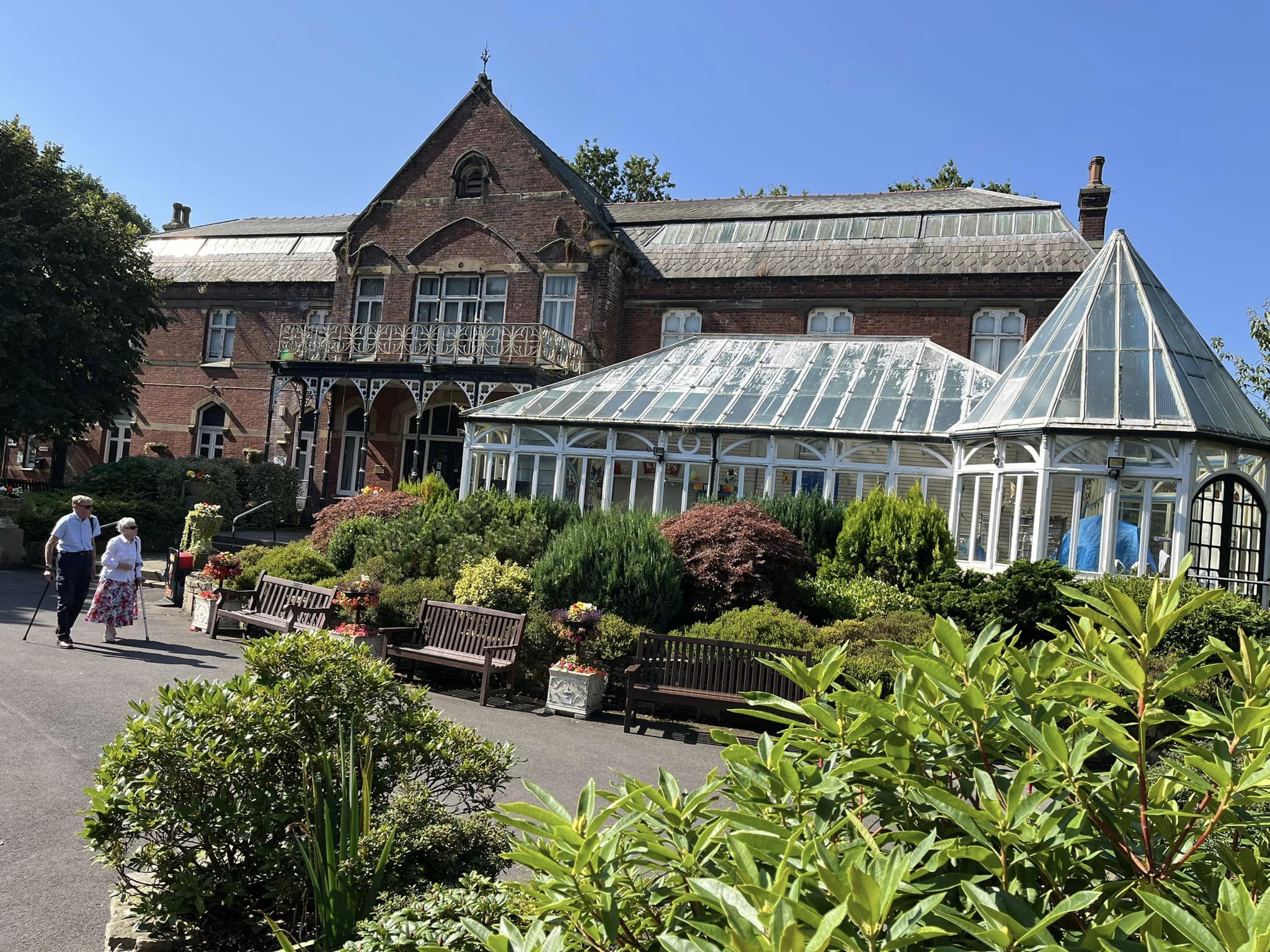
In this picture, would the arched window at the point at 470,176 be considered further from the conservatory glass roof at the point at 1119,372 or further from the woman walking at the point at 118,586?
the woman walking at the point at 118,586

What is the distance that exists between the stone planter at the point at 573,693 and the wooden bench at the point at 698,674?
405 millimetres

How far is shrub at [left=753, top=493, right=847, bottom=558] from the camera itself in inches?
515

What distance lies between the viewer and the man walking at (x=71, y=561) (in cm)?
1015

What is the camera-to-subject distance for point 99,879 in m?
4.45

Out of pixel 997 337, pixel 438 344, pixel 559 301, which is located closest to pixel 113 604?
pixel 438 344

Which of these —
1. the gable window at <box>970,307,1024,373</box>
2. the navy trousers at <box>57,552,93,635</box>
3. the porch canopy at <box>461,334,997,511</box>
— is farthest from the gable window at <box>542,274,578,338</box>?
the navy trousers at <box>57,552,93,635</box>

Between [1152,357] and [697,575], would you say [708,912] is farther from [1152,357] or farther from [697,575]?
[1152,357]

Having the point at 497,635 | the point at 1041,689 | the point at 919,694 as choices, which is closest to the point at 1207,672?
the point at 1041,689

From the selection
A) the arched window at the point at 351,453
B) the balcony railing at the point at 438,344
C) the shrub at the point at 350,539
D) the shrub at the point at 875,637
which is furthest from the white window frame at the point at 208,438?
the shrub at the point at 875,637

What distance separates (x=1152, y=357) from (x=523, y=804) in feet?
44.4

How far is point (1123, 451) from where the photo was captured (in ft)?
39.9

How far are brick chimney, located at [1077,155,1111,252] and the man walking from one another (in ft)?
71.3

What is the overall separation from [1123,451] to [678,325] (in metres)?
13.8

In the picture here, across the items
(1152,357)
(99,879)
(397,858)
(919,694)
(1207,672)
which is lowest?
(99,879)
